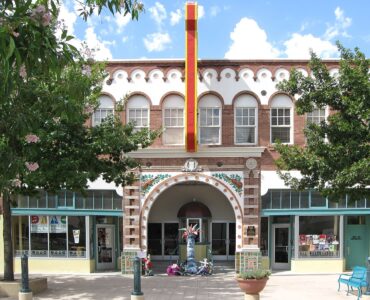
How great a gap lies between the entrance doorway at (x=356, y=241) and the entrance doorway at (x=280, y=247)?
2.39 meters

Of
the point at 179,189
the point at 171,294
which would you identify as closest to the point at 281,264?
the point at 179,189

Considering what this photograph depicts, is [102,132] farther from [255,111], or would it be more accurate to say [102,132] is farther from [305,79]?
[255,111]

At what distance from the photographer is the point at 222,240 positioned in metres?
23.9

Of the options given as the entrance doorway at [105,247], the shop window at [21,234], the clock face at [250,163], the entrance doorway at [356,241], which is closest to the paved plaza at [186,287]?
the entrance doorway at [105,247]

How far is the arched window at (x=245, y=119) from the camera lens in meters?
20.6

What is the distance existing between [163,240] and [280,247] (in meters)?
5.57

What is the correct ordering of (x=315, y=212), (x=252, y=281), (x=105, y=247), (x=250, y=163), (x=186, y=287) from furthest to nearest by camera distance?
(x=105, y=247) < (x=315, y=212) < (x=250, y=163) < (x=186, y=287) < (x=252, y=281)

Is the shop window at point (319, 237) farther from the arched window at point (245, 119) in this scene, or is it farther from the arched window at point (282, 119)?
the arched window at point (245, 119)

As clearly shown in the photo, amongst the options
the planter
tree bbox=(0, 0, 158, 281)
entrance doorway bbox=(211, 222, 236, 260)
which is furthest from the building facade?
the planter

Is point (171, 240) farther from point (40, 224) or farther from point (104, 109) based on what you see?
point (104, 109)

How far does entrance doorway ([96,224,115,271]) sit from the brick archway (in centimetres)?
235

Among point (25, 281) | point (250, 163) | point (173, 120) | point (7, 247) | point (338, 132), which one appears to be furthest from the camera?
point (173, 120)

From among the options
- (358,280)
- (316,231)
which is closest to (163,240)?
(316,231)

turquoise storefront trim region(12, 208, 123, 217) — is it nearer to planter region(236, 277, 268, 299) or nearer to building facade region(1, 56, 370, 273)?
building facade region(1, 56, 370, 273)
